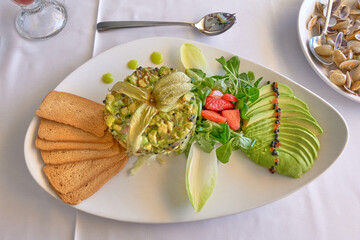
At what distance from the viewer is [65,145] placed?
1749 mm

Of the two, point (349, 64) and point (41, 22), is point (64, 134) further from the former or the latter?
point (349, 64)

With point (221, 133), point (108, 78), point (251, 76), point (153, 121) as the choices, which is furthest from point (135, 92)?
point (251, 76)

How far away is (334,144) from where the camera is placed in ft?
6.07

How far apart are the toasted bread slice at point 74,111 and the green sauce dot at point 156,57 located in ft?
1.68

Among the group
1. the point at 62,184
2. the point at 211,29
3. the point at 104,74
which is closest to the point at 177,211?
the point at 62,184

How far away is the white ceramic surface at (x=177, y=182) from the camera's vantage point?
173 cm

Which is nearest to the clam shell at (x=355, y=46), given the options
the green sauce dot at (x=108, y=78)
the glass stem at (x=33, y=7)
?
the green sauce dot at (x=108, y=78)

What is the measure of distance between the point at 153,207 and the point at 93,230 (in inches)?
17.3

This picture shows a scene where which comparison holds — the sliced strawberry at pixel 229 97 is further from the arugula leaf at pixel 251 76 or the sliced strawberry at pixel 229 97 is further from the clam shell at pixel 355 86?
the clam shell at pixel 355 86

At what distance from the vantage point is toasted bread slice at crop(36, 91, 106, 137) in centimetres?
178

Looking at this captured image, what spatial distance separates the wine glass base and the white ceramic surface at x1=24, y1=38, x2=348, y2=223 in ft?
1.83

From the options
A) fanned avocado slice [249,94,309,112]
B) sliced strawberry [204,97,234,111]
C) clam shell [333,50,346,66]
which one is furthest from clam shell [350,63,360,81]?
sliced strawberry [204,97,234,111]

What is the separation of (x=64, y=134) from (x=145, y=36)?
3.46ft

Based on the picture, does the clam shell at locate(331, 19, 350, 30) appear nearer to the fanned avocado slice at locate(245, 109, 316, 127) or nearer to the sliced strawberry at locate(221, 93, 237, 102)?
the fanned avocado slice at locate(245, 109, 316, 127)
